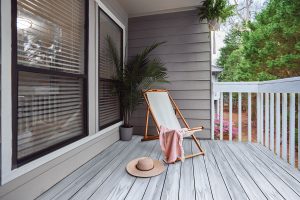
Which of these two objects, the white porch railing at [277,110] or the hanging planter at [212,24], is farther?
the hanging planter at [212,24]

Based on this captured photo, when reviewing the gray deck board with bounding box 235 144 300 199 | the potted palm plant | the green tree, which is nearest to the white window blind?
the potted palm plant

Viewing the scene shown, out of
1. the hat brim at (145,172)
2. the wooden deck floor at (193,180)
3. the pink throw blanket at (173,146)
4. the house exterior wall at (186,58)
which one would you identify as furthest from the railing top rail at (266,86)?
the hat brim at (145,172)

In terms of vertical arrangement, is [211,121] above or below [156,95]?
below

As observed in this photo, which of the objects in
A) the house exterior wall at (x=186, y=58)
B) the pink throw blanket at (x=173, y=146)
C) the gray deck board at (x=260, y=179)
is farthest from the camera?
the house exterior wall at (x=186, y=58)

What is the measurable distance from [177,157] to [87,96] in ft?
4.58

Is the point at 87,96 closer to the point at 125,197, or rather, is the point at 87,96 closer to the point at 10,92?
the point at 10,92

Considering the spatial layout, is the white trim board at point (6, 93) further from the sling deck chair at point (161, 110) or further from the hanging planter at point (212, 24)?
the hanging planter at point (212, 24)

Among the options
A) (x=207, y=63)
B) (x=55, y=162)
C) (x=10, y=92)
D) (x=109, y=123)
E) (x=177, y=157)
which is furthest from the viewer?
(x=207, y=63)

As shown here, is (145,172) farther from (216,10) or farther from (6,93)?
(216,10)

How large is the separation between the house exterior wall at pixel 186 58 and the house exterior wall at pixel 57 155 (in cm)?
99

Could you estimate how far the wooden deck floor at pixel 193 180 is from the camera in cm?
163

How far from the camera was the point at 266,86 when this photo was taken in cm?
292

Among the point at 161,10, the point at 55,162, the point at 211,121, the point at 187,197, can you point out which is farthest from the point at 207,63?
the point at 55,162

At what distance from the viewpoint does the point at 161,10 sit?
3664mm
